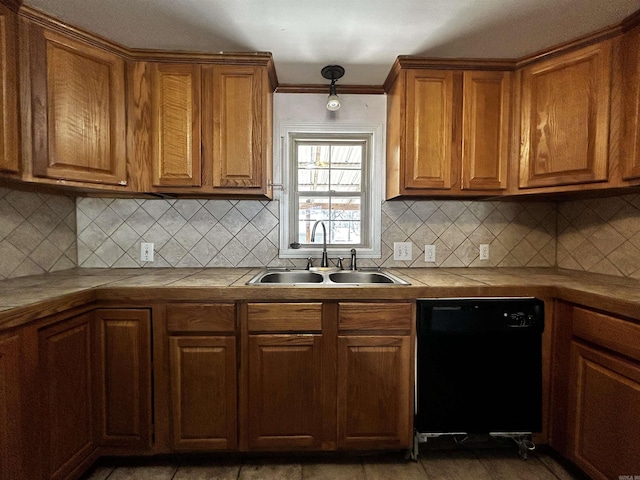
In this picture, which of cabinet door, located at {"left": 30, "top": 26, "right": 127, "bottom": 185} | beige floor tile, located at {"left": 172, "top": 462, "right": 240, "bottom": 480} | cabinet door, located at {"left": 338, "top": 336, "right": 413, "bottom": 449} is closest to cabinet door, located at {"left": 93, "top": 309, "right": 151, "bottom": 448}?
beige floor tile, located at {"left": 172, "top": 462, "right": 240, "bottom": 480}

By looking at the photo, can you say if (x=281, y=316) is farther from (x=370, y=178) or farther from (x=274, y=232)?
(x=370, y=178)

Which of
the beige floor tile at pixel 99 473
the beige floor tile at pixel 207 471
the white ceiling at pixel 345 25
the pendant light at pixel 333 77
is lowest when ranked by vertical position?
the beige floor tile at pixel 99 473

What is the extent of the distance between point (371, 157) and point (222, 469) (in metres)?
2.13

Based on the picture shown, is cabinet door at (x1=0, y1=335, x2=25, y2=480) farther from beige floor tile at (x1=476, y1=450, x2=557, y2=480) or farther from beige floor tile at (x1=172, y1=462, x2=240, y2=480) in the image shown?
beige floor tile at (x1=476, y1=450, x2=557, y2=480)

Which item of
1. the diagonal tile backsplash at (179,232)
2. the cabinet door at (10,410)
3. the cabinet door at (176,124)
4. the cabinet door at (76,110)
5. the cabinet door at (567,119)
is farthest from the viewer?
the diagonal tile backsplash at (179,232)

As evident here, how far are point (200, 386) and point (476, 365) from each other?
1432mm

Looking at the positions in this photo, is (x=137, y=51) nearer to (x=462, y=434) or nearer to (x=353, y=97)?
(x=353, y=97)

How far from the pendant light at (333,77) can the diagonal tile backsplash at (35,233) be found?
190cm

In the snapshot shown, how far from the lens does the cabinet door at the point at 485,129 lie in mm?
1840

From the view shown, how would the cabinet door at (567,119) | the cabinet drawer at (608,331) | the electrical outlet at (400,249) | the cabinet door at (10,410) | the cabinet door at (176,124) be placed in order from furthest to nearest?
the electrical outlet at (400,249) < the cabinet door at (176,124) < the cabinet door at (567,119) < the cabinet drawer at (608,331) < the cabinet door at (10,410)

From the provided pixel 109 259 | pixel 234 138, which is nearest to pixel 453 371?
pixel 234 138

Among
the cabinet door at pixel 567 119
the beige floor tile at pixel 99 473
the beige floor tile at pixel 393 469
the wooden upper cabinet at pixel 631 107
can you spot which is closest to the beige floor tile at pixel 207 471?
the beige floor tile at pixel 99 473

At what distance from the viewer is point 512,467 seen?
156 cm

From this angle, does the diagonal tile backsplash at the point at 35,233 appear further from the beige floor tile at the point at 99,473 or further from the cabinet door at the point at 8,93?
the beige floor tile at the point at 99,473
